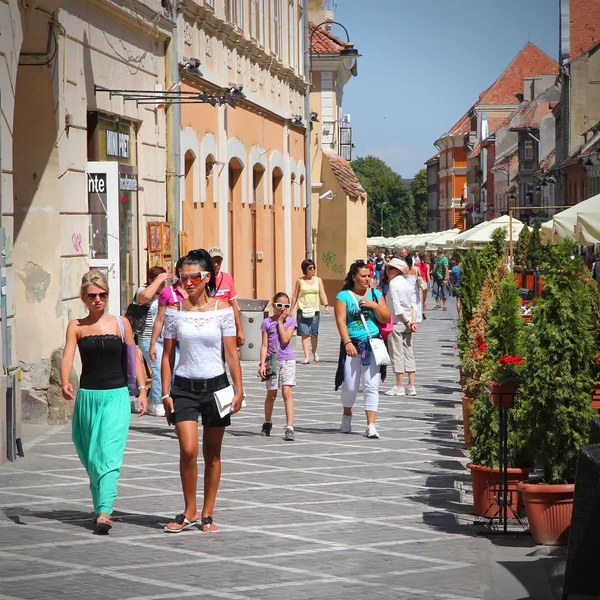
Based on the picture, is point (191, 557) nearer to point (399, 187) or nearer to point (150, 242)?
point (150, 242)

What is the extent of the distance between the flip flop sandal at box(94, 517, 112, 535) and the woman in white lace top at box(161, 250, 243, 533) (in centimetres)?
40

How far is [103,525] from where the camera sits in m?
9.30

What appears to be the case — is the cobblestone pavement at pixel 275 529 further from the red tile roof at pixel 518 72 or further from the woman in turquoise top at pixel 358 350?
the red tile roof at pixel 518 72

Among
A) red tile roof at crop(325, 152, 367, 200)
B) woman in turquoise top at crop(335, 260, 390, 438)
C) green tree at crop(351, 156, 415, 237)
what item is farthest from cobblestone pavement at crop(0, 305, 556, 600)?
green tree at crop(351, 156, 415, 237)

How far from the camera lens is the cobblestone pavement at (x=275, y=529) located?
786 centimetres

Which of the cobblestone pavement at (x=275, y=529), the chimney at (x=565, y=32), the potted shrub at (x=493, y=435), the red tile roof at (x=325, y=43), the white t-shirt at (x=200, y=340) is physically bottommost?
the cobblestone pavement at (x=275, y=529)

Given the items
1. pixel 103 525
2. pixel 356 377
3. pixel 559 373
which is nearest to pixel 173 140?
pixel 356 377

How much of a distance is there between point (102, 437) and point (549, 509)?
9.97 feet

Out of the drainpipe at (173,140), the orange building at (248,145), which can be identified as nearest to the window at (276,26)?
the orange building at (248,145)

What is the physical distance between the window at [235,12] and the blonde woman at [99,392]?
17203mm

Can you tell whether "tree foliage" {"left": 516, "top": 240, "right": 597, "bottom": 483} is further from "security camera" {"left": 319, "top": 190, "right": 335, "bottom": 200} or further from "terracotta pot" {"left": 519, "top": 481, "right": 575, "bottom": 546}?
"security camera" {"left": 319, "top": 190, "right": 335, "bottom": 200}

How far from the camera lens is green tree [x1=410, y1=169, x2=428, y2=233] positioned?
578 ft

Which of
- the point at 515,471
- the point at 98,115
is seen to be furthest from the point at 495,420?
the point at 98,115

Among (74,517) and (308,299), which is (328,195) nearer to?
(308,299)
